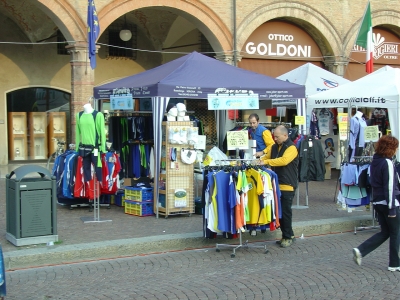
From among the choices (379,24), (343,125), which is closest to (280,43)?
(379,24)

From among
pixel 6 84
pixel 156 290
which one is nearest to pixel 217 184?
pixel 156 290

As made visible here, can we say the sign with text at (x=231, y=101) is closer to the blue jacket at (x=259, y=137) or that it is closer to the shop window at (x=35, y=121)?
the blue jacket at (x=259, y=137)

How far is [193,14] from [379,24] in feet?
25.6

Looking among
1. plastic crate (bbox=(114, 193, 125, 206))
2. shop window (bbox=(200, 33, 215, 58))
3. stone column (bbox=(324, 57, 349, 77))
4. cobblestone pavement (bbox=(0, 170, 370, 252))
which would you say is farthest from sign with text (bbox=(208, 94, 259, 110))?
stone column (bbox=(324, 57, 349, 77))

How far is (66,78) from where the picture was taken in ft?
65.1

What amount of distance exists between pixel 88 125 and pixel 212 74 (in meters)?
2.45

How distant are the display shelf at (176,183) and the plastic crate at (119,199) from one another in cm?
130

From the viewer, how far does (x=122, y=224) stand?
398 inches

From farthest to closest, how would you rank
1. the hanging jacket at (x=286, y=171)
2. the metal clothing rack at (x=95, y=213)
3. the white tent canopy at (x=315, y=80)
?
the white tent canopy at (x=315, y=80) → the metal clothing rack at (x=95, y=213) → the hanging jacket at (x=286, y=171)

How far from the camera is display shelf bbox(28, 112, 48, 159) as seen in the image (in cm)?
1939

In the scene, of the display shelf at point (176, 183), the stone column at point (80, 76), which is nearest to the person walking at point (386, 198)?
the display shelf at point (176, 183)

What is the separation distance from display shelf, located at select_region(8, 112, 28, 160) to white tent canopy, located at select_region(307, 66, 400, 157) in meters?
10.2

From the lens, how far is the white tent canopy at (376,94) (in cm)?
1177

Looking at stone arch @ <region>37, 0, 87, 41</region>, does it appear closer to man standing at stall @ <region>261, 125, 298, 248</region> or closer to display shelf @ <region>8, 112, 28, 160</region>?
display shelf @ <region>8, 112, 28, 160</region>
